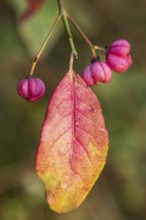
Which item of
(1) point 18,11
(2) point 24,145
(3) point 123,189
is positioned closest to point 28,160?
(2) point 24,145

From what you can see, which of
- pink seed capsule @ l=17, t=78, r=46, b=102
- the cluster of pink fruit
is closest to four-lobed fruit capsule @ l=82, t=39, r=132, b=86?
the cluster of pink fruit

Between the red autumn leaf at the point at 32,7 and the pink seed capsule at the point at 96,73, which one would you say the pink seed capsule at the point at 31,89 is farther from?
the red autumn leaf at the point at 32,7

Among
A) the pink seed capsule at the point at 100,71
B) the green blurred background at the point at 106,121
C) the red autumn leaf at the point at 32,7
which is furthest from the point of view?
the green blurred background at the point at 106,121

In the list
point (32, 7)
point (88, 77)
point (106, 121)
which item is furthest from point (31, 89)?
point (106, 121)

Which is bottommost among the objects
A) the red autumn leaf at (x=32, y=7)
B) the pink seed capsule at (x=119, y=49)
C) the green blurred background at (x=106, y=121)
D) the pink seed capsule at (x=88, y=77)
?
the green blurred background at (x=106, y=121)

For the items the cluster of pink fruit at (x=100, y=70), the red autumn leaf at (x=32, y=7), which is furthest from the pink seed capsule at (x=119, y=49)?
the red autumn leaf at (x=32, y=7)

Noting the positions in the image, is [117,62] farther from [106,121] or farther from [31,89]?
[106,121]
